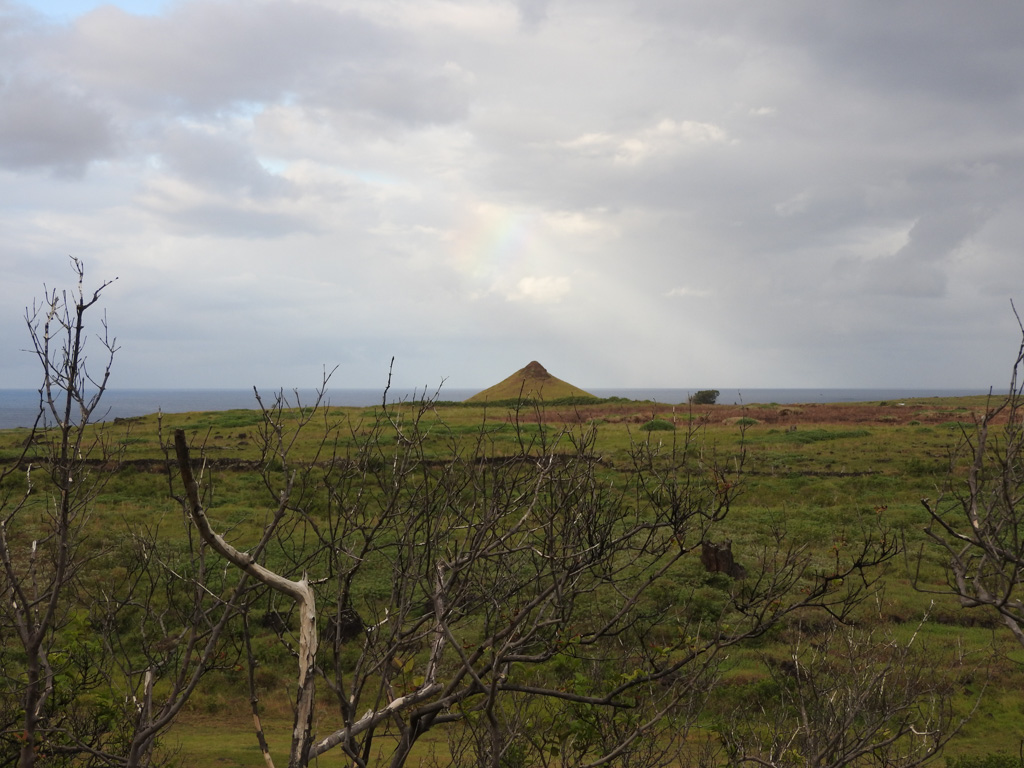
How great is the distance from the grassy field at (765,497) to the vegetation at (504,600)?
0.45 feet

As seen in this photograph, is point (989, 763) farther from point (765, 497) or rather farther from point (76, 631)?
point (765, 497)

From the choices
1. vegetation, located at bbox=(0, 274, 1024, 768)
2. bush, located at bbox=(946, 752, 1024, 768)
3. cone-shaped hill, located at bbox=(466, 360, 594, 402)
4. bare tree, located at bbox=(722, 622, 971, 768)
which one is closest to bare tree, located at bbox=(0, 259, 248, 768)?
vegetation, located at bbox=(0, 274, 1024, 768)

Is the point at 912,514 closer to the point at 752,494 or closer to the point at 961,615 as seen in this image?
the point at 752,494

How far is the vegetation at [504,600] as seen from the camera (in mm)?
4621

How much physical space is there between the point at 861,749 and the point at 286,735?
33.4 feet

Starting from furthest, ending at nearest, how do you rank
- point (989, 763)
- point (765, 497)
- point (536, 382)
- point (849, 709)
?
point (536, 382), point (765, 497), point (989, 763), point (849, 709)

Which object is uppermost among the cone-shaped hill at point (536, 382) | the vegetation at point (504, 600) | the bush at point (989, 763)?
the cone-shaped hill at point (536, 382)

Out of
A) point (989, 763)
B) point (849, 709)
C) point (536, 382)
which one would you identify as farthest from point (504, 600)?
point (536, 382)

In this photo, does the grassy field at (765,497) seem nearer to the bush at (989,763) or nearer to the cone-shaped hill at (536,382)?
the bush at (989,763)

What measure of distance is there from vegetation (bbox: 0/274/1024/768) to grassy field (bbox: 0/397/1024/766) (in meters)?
0.14

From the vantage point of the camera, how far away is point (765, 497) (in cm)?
2973

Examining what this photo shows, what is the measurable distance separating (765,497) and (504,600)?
26.0 meters

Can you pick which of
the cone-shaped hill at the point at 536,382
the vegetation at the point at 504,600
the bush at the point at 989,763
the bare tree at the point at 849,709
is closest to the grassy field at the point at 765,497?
the vegetation at the point at 504,600

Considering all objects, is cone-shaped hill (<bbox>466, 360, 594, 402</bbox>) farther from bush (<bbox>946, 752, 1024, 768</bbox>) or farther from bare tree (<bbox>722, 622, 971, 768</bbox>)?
bush (<bbox>946, 752, 1024, 768</bbox>)
